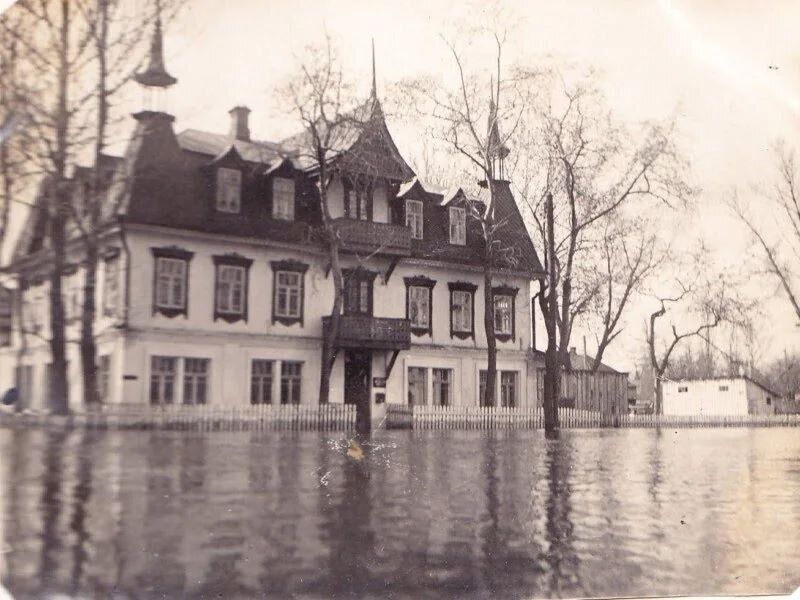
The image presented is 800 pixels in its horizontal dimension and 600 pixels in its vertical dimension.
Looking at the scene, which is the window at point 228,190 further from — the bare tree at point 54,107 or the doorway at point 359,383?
the doorway at point 359,383

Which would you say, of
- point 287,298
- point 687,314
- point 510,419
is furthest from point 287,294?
point 687,314

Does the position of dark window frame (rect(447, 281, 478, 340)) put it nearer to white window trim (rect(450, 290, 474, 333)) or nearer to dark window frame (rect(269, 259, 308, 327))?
white window trim (rect(450, 290, 474, 333))

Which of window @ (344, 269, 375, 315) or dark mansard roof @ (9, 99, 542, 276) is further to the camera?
window @ (344, 269, 375, 315)

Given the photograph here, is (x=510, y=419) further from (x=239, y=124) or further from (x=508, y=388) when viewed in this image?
(x=239, y=124)

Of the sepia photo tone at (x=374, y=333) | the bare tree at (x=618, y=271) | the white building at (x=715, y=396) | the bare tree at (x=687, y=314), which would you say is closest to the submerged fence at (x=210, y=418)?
the sepia photo tone at (x=374, y=333)

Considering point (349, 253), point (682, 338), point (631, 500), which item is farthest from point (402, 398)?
point (682, 338)

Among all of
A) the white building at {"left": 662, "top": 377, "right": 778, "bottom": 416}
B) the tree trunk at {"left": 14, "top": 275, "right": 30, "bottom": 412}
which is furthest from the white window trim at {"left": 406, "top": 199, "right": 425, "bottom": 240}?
the white building at {"left": 662, "top": 377, "right": 778, "bottom": 416}

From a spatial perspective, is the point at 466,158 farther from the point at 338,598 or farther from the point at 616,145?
Result: the point at 338,598
